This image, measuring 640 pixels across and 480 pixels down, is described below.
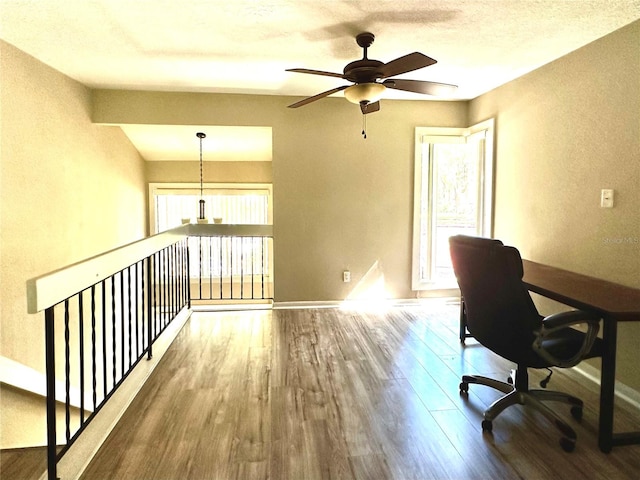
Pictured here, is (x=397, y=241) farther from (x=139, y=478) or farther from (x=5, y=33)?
(x=5, y=33)

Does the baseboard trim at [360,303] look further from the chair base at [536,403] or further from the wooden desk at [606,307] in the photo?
the chair base at [536,403]

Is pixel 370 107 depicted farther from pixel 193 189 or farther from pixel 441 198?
pixel 193 189

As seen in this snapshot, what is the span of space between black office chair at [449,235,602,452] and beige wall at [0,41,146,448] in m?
3.20

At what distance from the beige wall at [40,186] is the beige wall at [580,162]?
420 centimetres

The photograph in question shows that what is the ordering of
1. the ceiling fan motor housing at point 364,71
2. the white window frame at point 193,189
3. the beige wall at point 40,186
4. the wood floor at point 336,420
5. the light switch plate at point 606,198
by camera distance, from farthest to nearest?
the white window frame at point 193,189 < the beige wall at point 40,186 < the light switch plate at point 606,198 < the ceiling fan motor housing at point 364,71 < the wood floor at point 336,420

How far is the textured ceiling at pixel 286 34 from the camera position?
7.71ft

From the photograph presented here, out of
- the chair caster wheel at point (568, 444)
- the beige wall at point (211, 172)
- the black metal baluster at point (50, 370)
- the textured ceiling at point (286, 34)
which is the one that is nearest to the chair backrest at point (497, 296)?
the chair caster wheel at point (568, 444)

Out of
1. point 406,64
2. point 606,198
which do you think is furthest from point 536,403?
point 406,64

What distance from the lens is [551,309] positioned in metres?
3.26

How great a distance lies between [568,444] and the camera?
6.35ft

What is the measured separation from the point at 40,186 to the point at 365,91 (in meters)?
2.80

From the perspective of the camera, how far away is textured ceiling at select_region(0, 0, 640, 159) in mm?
2350

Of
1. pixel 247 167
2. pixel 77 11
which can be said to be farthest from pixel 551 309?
pixel 247 167

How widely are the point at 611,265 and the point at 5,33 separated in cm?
444
